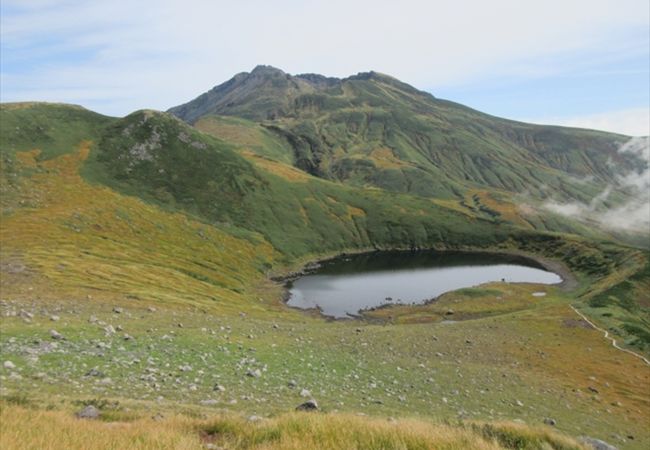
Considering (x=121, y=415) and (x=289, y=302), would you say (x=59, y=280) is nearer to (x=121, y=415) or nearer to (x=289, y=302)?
(x=121, y=415)

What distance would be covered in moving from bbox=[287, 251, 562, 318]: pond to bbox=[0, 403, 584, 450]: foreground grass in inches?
2969

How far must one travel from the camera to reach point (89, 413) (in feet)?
41.2

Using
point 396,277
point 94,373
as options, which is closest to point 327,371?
point 94,373

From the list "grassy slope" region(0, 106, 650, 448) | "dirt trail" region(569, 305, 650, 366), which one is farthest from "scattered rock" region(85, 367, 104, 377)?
"dirt trail" region(569, 305, 650, 366)

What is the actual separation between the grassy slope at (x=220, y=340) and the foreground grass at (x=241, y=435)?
5.10m

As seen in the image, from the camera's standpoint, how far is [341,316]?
85062mm

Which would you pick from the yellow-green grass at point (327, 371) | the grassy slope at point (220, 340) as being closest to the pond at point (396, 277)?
the grassy slope at point (220, 340)

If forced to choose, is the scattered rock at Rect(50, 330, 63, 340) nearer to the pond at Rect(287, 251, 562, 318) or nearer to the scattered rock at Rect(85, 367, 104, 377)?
the scattered rock at Rect(85, 367, 104, 377)

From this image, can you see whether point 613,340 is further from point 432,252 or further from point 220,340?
point 432,252

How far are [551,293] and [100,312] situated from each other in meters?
109

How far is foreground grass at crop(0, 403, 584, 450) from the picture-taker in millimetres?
8281

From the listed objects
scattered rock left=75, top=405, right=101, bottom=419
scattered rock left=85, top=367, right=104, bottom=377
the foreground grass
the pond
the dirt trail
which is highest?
the foreground grass

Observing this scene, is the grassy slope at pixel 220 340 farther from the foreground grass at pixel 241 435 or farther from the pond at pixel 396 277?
the pond at pixel 396 277

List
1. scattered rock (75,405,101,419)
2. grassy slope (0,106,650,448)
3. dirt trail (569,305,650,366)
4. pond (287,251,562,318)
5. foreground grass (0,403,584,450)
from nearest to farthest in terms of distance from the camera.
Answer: foreground grass (0,403,584,450) < scattered rock (75,405,101,419) < grassy slope (0,106,650,448) < dirt trail (569,305,650,366) < pond (287,251,562,318)
